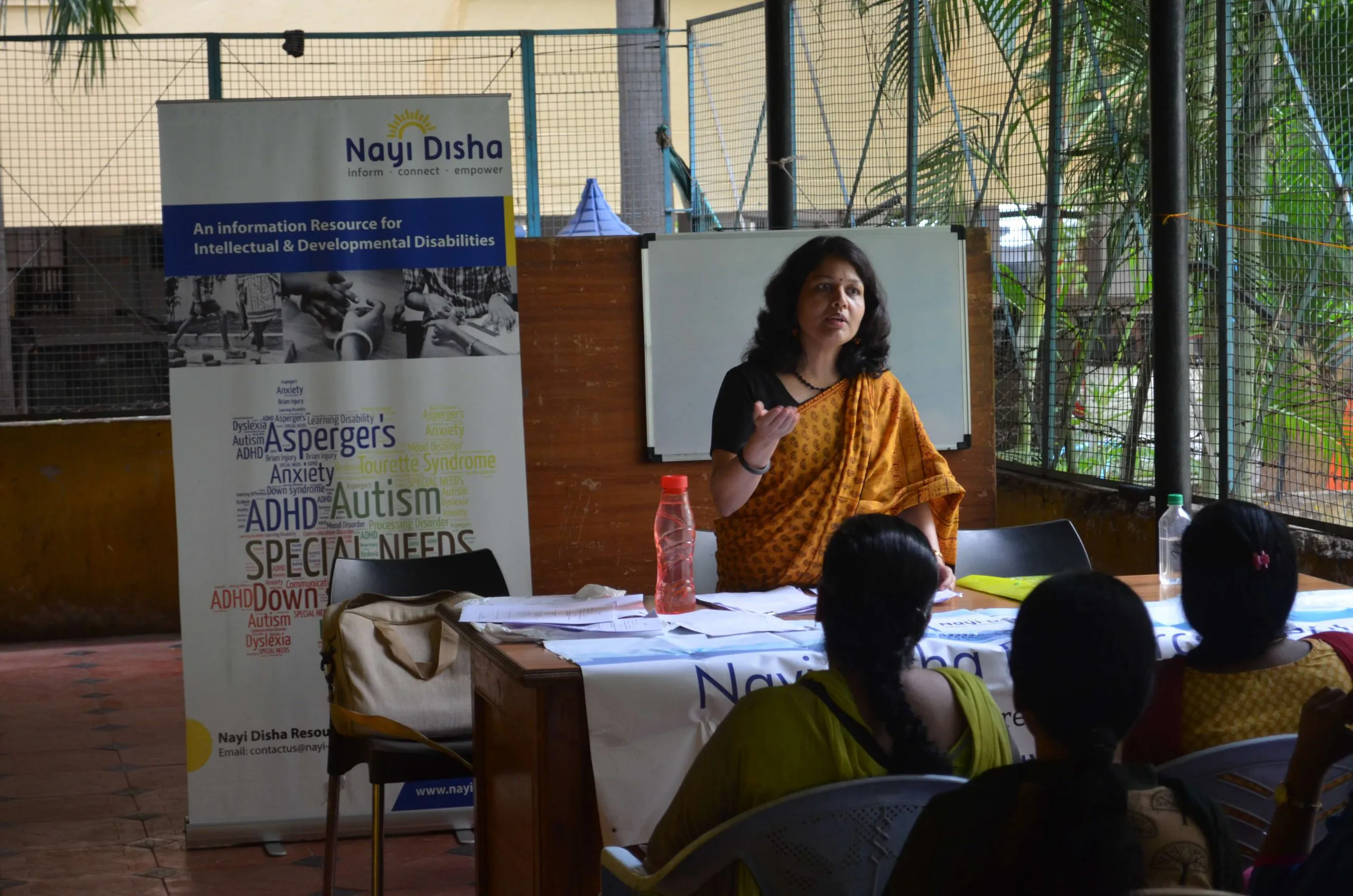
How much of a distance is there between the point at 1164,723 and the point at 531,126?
5.54m

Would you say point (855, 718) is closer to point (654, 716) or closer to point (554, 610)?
point (654, 716)

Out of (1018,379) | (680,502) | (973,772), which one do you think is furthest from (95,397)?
(973,772)

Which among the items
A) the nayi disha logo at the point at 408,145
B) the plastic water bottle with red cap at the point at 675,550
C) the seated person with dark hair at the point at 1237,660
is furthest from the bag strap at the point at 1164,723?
the nayi disha logo at the point at 408,145

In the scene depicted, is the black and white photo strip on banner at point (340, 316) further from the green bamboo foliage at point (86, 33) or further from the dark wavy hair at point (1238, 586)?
the green bamboo foliage at point (86, 33)

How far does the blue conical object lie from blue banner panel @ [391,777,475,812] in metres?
3.45

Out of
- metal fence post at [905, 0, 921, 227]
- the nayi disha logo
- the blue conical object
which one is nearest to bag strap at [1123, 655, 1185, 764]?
the nayi disha logo

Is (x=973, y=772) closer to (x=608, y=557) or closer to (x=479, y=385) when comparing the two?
(x=479, y=385)

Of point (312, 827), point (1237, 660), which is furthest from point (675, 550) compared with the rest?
point (312, 827)

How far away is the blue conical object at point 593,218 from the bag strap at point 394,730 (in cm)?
410

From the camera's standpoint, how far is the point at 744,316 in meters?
4.75

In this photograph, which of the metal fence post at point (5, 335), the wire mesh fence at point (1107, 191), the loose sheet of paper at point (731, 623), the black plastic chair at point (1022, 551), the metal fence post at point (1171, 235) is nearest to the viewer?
the loose sheet of paper at point (731, 623)

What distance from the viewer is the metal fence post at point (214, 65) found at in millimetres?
6559

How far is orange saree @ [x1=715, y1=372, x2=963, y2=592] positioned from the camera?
3.02 metres

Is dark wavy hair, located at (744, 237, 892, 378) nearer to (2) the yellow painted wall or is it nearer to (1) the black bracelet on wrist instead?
(1) the black bracelet on wrist
